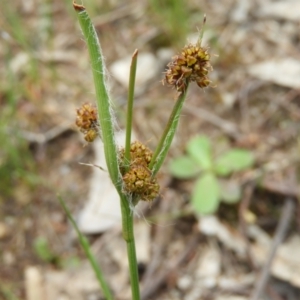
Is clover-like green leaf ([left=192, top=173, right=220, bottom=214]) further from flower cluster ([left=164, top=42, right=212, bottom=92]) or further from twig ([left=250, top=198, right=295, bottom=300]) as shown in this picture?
flower cluster ([left=164, top=42, right=212, bottom=92])

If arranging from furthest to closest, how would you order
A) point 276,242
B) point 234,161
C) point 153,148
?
point 153,148
point 234,161
point 276,242

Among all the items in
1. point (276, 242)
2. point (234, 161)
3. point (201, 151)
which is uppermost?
point (201, 151)

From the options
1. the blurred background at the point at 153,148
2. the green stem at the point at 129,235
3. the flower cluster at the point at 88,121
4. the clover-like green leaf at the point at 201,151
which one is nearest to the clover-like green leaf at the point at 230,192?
the blurred background at the point at 153,148

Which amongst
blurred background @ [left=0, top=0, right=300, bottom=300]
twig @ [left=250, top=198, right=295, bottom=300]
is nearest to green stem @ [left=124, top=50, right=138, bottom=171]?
blurred background @ [left=0, top=0, right=300, bottom=300]

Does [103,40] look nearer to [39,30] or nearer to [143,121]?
[39,30]

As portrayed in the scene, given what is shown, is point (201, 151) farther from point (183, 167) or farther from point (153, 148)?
point (153, 148)

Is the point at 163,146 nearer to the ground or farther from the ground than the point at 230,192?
nearer to the ground

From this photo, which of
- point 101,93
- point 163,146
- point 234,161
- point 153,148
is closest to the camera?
point 101,93

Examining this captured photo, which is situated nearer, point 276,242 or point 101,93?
point 101,93

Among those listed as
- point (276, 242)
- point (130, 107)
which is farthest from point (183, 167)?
point (130, 107)
